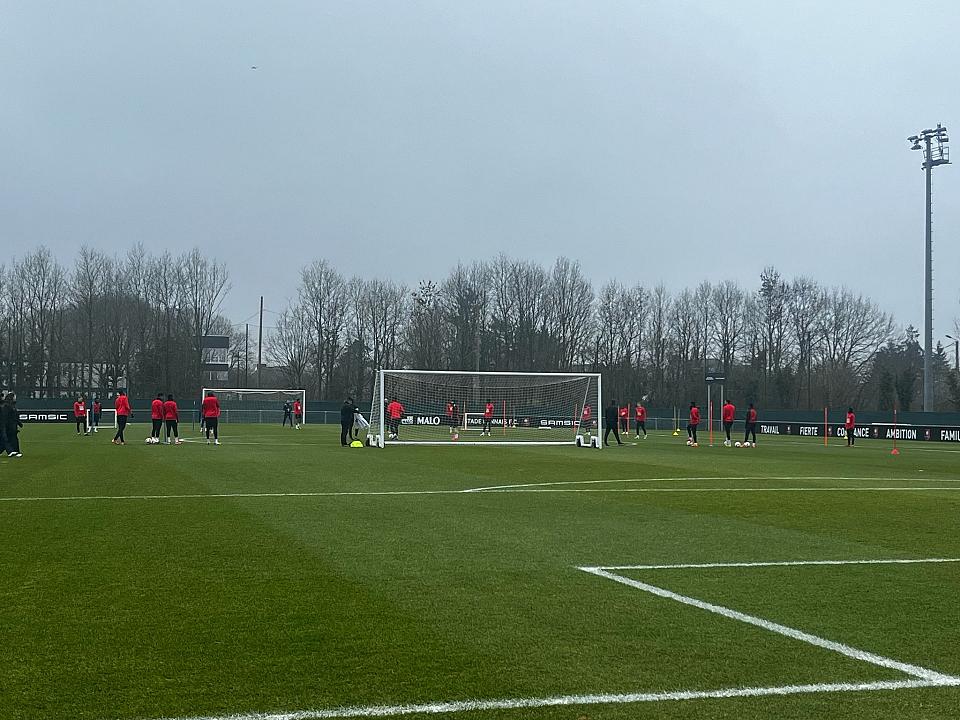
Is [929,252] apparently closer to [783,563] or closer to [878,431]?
[878,431]

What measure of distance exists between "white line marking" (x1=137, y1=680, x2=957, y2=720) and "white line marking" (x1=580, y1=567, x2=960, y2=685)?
149 mm

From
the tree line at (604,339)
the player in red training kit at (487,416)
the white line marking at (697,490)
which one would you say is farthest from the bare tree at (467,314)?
the white line marking at (697,490)

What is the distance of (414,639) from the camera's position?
5941 millimetres

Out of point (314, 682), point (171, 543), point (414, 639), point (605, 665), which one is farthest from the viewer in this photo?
point (171, 543)

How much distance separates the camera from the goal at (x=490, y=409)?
39531 millimetres

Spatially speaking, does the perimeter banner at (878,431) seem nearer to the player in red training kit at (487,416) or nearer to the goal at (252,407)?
the player in red training kit at (487,416)

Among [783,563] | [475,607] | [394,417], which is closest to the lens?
[475,607]

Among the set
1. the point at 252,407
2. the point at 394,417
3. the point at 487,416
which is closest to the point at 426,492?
the point at 394,417

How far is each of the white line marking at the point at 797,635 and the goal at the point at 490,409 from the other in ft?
96.6

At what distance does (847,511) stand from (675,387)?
250ft

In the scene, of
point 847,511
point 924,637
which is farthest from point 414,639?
point 847,511

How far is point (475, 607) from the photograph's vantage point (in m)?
6.88

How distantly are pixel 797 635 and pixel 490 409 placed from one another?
4027cm

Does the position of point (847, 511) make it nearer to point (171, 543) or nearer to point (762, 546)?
point (762, 546)
